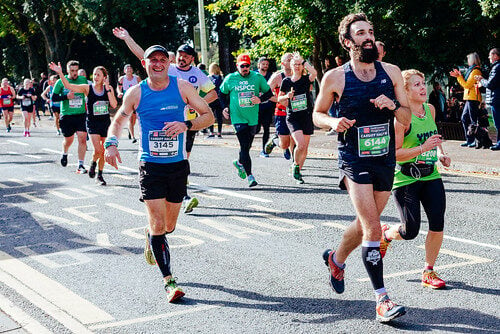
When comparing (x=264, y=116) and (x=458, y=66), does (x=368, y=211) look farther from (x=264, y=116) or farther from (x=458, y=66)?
(x=458, y=66)

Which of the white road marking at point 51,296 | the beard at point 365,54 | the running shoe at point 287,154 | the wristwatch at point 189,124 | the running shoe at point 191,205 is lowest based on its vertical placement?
the white road marking at point 51,296

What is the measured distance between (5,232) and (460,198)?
6.05 m

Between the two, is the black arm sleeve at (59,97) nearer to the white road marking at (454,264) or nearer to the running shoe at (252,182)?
the running shoe at (252,182)

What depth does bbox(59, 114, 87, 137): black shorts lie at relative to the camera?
1324 centimetres

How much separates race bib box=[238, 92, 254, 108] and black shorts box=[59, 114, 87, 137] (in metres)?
3.79

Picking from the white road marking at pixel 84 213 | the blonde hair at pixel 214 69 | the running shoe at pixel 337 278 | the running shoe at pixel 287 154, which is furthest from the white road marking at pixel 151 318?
the blonde hair at pixel 214 69

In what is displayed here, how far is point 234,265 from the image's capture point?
6590 mm

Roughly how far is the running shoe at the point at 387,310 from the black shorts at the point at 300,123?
21.5 feet

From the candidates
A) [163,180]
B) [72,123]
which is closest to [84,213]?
[163,180]

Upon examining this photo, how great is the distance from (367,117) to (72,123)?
370 inches

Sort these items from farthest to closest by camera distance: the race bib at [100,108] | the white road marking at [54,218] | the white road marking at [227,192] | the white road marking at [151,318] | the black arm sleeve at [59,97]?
the black arm sleeve at [59,97] < the race bib at [100,108] < the white road marking at [227,192] < the white road marking at [54,218] < the white road marking at [151,318]

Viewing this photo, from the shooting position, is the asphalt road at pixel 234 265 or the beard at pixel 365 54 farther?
the asphalt road at pixel 234 265

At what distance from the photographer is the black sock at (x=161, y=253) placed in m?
5.72

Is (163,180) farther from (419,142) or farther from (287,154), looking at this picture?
(287,154)
